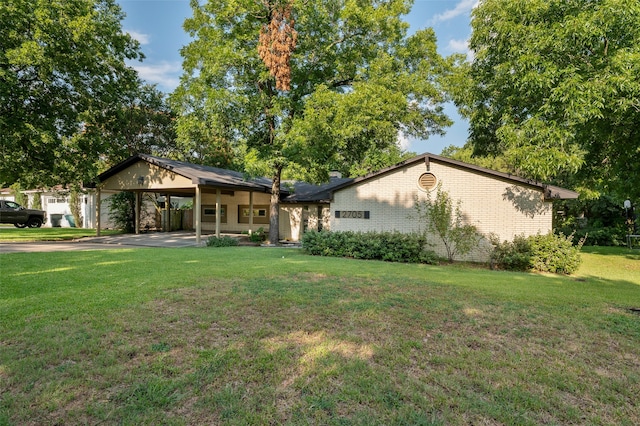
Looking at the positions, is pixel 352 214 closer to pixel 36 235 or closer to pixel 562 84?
pixel 562 84

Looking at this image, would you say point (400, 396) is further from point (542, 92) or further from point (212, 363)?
point (542, 92)

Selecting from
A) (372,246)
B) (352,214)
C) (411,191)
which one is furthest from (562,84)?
(352,214)

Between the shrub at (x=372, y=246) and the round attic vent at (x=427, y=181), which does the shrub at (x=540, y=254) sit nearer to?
the shrub at (x=372, y=246)

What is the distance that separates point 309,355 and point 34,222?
29.4 metres

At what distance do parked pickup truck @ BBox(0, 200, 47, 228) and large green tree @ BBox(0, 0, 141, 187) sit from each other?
23.3ft

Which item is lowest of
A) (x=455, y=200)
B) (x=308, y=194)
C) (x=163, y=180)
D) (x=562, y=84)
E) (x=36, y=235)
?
(x=36, y=235)

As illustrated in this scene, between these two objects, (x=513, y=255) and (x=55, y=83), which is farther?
(x=55, y=83)

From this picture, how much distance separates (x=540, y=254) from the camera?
35.1 ft

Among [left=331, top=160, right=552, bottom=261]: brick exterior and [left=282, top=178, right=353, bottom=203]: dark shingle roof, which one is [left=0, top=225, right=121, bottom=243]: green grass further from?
[left=331, top=160, right=552, bottom=261]: brick exterior

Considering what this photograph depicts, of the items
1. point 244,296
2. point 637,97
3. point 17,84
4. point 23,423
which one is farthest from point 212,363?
point 17,84

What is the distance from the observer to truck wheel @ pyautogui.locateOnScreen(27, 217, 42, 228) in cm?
2404

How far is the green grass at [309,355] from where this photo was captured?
8.34ft

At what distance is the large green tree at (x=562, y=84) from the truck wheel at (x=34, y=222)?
95.3 feet

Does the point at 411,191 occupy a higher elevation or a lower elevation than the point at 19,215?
higher
